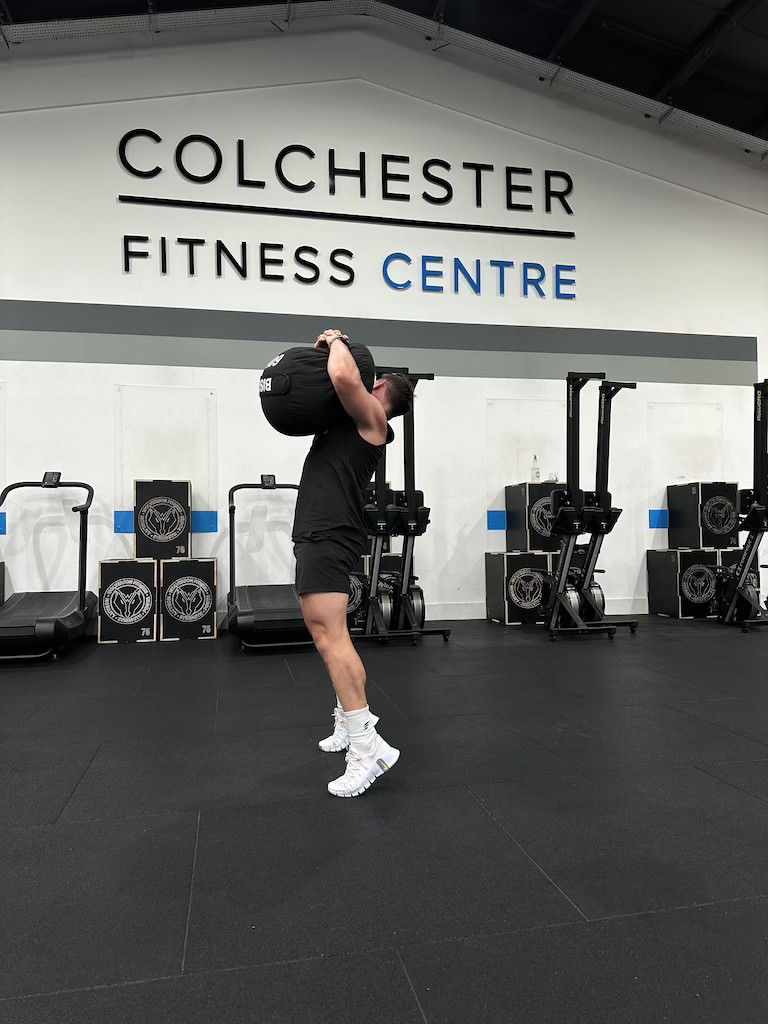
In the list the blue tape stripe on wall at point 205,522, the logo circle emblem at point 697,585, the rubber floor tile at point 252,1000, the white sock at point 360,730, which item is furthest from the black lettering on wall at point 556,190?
the rubber floor tile at point 252,1000

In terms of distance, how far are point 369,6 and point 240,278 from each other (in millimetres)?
2762

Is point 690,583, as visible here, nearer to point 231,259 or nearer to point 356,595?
point 356,595

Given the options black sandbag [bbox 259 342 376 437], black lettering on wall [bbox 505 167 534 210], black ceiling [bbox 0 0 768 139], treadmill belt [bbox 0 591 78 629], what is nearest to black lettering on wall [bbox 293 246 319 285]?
black lettering on wall [bbox 505 167 534 210]

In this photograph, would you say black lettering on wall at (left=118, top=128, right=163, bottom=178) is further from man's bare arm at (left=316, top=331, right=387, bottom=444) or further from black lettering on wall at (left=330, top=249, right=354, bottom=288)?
man's bare arm at (left=316, top=331, right=387, bottom=444)

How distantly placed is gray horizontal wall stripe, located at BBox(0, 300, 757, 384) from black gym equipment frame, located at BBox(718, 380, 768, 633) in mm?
1177

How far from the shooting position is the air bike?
529 centimetres

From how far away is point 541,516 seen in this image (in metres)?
6.05

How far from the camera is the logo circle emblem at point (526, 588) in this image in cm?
593

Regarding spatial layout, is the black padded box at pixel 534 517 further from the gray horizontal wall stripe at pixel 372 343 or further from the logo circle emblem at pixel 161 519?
the logo circle emblem at pixel 161 519

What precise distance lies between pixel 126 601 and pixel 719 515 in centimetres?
518

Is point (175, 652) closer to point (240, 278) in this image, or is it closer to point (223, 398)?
point (223, 398)

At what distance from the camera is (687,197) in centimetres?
698

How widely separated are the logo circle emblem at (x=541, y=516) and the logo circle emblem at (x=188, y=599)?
109 inches

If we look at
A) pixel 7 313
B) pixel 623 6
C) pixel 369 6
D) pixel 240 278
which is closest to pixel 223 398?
pixel 240 278
